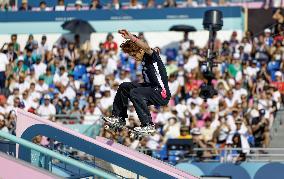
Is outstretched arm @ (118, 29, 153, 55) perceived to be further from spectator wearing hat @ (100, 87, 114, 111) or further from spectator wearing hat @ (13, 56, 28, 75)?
spectator wearing hat @ (13, 56, 28, 75)

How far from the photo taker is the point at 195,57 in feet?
85.5

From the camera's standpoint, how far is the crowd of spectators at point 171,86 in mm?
23266

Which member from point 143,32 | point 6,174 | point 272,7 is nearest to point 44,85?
point 143,32

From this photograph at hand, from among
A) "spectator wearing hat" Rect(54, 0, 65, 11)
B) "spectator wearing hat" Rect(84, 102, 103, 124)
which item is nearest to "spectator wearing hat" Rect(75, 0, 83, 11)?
"spectator wearing hat" Rect(54, 0, 65, 11)

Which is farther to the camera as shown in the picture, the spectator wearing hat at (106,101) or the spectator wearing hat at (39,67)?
the spectator wearing hat at (39,67)

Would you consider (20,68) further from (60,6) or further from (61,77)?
(60,6)

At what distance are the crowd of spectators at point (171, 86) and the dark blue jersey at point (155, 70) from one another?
7.24m

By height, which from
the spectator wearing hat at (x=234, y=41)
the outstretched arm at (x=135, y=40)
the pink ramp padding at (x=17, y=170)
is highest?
the outstretched arm at (x=135, y=40)

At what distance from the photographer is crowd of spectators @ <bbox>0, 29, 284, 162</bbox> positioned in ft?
76.3

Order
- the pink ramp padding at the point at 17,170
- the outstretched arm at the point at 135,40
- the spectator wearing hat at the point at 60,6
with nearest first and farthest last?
1. the pink ramp padding at the point at 17,170
2. the outstretched arm at the point at 135,40
3. the spectator wearing hat at the point at 60,6

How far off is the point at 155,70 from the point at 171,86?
361 inches

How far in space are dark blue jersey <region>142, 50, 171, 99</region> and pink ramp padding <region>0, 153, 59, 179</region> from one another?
305cm

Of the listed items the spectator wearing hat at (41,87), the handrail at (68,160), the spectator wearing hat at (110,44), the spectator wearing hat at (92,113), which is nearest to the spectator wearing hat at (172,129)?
the spectator wearing hat at (92,113)

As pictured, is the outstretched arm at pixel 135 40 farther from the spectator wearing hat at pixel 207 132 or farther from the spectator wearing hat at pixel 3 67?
the spectator wearing hat at pixel 3 67
